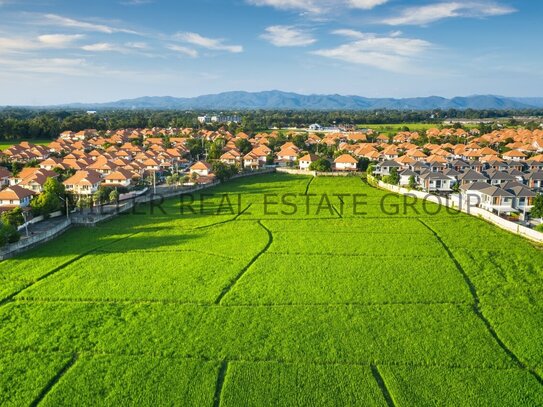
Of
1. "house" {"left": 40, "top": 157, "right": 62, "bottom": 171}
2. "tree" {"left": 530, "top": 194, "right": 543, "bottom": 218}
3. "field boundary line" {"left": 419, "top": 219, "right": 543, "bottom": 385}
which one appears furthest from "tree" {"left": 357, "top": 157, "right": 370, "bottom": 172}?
"house" {"left": 40, "top": 157, "right": 62, "bottom": 171}

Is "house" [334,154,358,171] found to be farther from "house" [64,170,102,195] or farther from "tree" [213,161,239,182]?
"house" [64,170,102,195]

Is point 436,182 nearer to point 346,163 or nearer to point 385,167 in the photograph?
point 385,167

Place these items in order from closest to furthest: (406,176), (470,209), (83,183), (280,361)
A: (280,361) → (470,209) → (83,183) → (406,176)

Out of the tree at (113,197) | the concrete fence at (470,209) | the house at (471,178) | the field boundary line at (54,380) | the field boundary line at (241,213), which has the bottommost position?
the field boundary line at (54,380)

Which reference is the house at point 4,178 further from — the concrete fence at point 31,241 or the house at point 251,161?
the house at point 251,161

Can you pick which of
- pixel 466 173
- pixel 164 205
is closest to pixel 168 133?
pixel 164 205

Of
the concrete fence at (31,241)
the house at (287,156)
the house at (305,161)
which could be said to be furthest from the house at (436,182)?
the concrete fence at (31,241)

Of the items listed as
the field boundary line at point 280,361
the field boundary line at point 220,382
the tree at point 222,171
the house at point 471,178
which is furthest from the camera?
the tree at point 222,171

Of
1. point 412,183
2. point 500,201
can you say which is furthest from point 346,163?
point 500,201
